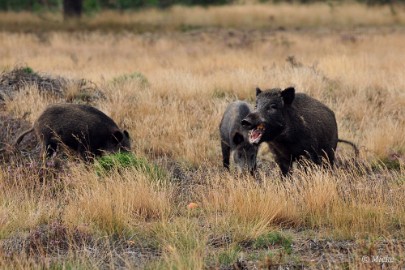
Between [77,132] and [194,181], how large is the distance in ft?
7.19

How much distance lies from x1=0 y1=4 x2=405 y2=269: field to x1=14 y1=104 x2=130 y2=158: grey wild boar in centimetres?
37

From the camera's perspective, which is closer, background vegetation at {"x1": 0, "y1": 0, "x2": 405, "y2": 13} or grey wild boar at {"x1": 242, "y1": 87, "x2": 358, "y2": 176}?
grey wild boar at {"x1": 242, "y1": 87, "x2": 358, "y2": 176}

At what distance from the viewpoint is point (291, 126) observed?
29.9 feet

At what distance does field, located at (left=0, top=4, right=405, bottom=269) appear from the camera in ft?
22.5

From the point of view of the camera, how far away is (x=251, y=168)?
1045cm

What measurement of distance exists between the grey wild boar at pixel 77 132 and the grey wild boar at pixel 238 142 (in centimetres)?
158

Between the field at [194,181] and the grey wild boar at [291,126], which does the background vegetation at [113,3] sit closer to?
the field at [194,181]

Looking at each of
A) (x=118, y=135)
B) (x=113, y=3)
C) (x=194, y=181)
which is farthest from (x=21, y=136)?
(x=113, y=3)

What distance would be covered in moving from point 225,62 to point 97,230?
1576 cm

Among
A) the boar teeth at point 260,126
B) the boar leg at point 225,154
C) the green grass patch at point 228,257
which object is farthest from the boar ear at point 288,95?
the green grass patch at point 228,257

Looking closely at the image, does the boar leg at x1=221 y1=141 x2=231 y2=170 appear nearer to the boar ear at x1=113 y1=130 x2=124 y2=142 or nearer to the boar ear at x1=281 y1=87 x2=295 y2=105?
the boar ear at x1=113 y1=130 x2=124 y2=142

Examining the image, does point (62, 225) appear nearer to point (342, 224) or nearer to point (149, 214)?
point (149, 214)

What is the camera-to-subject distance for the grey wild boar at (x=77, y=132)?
440 inches

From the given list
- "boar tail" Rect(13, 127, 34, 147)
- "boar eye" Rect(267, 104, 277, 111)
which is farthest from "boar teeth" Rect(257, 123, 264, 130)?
"boar tail" Rect(13, 127, 34, 147)
